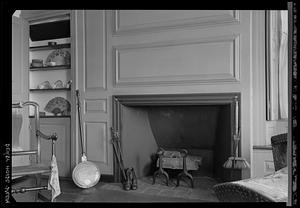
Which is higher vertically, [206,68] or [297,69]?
[206,68]

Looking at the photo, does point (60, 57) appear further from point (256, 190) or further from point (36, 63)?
point (256, 190)

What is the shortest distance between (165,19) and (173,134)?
578 mm

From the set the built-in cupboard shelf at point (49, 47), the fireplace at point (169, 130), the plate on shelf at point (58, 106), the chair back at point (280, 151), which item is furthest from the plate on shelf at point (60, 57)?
the chair back at point (280, 151)

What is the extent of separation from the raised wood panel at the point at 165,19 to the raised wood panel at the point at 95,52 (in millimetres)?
82

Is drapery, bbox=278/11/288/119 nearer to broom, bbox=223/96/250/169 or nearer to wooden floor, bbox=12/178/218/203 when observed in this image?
broom, bbox=223/96/250/169

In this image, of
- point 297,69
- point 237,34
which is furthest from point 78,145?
point 297,69

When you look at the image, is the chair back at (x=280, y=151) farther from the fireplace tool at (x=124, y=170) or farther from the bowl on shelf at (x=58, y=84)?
the bowl on shelf at (x=58, y=84)

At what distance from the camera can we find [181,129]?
4.94 feet

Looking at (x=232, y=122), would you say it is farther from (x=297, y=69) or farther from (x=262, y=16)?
(x=297, y=69)

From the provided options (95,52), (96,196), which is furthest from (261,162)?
(95,52)

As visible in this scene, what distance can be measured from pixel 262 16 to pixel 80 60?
2.73 ft

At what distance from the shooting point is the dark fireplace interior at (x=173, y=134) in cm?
144

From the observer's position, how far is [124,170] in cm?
142

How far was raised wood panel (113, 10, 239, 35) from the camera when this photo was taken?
1231mm
